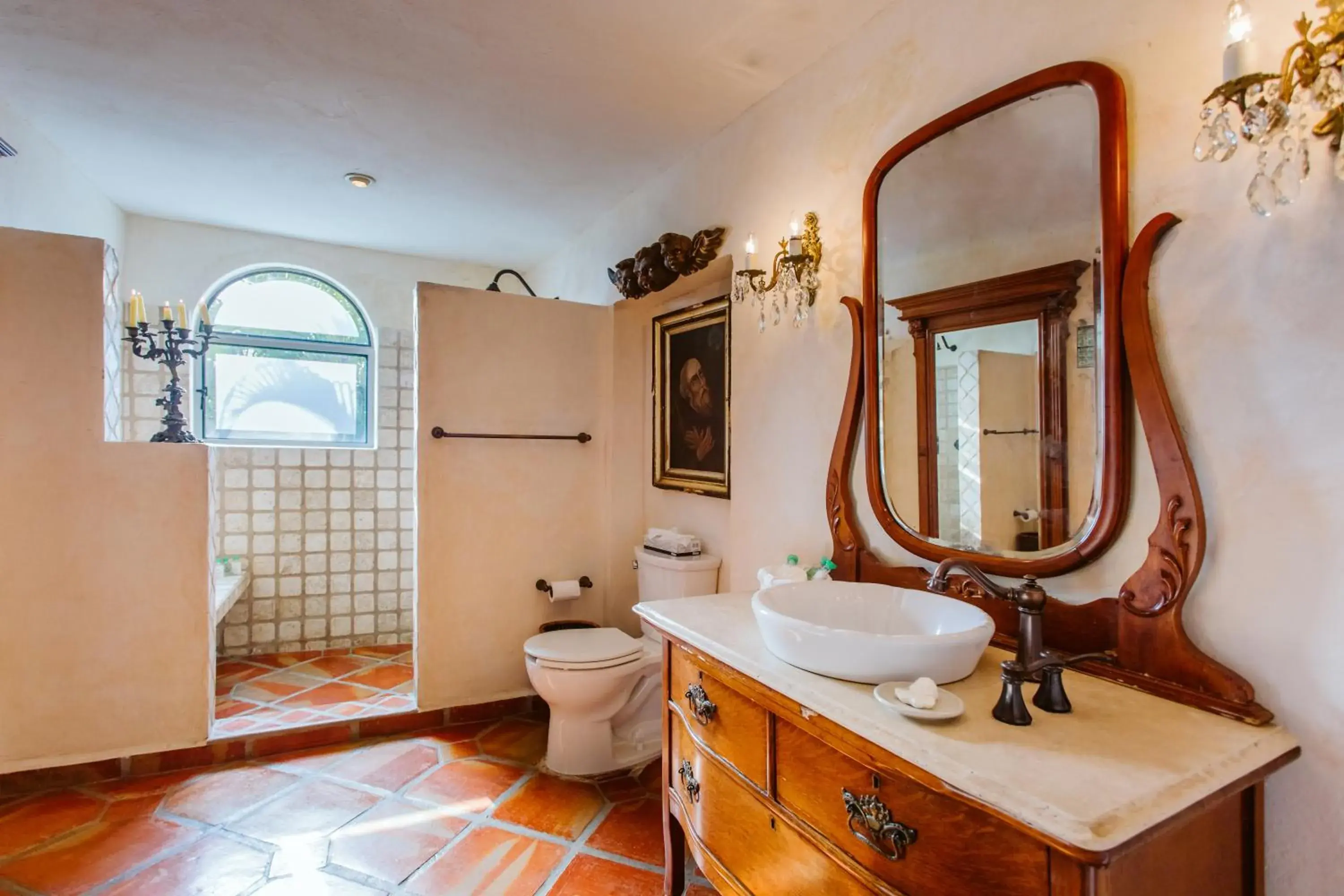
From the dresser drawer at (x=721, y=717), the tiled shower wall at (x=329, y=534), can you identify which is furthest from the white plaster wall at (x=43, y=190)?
the dresser drawer at (x=721, y=717)

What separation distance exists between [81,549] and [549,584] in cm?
175

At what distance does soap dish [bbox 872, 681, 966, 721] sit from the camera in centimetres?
95

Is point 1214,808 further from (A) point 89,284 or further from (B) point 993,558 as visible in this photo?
(A) point 89,284

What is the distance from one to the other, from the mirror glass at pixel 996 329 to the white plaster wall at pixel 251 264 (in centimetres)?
246

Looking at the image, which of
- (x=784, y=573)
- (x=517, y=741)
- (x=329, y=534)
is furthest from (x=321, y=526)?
(x=784, y=573)

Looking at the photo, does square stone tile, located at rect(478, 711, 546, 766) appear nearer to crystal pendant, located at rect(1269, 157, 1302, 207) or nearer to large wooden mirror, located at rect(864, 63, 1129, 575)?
large wooden mirror, located at rect(864, 63, 1129, 575)

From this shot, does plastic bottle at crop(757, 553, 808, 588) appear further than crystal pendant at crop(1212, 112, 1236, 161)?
Yes

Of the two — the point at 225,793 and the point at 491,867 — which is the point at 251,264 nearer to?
the point at 225,793

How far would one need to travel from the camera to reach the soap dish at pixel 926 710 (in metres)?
0.95

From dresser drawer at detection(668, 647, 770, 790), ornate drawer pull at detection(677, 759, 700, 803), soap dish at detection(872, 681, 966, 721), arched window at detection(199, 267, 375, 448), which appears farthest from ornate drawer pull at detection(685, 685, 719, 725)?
arched window at detection(199, 267, 375, 448)

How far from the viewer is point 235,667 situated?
342cm

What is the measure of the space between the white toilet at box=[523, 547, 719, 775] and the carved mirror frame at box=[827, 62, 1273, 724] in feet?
4.66

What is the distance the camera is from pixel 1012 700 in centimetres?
96

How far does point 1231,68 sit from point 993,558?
0.92 meters
